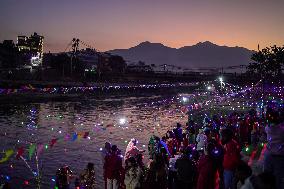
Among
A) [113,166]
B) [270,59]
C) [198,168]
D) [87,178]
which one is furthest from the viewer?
[270,59]

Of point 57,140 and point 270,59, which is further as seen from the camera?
point 270,59

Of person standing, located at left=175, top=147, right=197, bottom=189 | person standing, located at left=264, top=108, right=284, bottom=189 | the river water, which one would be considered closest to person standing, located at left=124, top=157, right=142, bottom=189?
person standing, located at left=175, top=147, right=197, bottom=189

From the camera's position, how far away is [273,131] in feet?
27.2

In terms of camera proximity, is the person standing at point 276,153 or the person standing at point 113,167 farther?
the person standing at point 113,167

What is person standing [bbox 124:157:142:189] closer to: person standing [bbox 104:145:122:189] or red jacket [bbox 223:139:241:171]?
person standing [bbox 104:145:122:189]

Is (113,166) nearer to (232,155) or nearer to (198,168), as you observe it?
(198,168)

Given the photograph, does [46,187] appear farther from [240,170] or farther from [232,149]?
[240,170]

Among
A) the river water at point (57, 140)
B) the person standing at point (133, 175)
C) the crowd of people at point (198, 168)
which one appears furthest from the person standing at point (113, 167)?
the river water at point (57, 140)

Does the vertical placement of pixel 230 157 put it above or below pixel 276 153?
below

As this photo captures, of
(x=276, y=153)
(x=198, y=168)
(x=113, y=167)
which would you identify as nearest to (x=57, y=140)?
(x=113, y=167)

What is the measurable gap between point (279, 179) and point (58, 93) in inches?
2507

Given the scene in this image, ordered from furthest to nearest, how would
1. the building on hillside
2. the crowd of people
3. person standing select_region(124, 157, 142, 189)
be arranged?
the building on hillside, person standing select_region(124, 157, 142, 189), the crowd of people

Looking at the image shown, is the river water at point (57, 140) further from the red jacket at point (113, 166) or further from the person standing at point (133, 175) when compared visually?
the person standing at point (133, 175)

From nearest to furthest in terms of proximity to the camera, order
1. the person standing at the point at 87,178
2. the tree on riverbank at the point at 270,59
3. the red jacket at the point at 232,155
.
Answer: the red jacket at the point at 232,155
the person standing at the point at 87,178
the tree on riverbank at the point at 270,59
